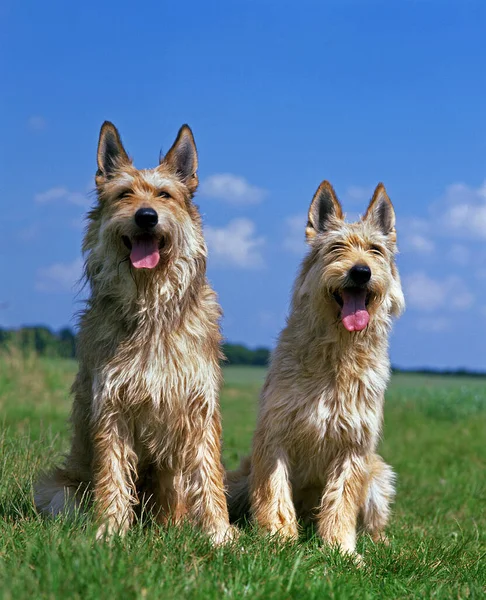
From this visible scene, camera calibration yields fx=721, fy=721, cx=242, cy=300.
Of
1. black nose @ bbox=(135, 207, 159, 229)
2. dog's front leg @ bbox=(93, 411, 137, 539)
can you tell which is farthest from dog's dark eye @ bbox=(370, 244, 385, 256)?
dog's front leg @ bbox=(93, 411, 137, 539)

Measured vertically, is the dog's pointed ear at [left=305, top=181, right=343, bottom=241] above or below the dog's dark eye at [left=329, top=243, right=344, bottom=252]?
above

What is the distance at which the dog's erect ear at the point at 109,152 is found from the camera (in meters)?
5.46

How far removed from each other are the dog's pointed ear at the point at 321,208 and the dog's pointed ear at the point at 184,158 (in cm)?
110

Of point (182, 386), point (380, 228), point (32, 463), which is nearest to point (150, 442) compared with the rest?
point (182, 386)

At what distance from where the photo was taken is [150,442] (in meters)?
5.21

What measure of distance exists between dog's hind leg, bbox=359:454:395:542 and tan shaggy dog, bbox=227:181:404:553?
0.20 m

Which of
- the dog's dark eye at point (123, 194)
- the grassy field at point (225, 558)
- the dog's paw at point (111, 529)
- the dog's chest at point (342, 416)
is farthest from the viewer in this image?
the dog's chest at point (342, 416)

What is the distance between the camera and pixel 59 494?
538cm

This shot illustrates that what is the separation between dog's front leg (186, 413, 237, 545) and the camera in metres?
5.26

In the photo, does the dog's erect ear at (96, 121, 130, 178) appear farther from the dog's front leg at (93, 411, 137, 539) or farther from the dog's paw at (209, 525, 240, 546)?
the dog's paw at (209, 525, 240, 546)

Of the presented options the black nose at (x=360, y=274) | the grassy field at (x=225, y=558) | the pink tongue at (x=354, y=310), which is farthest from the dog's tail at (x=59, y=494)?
the black nose at (x=360, y=274)

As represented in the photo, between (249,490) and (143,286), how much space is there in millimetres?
2001

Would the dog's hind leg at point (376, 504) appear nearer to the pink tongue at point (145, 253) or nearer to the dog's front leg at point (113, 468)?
the dog's front leg at point (113, 468)

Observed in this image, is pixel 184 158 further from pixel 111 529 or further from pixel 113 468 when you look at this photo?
pixel 111 529
